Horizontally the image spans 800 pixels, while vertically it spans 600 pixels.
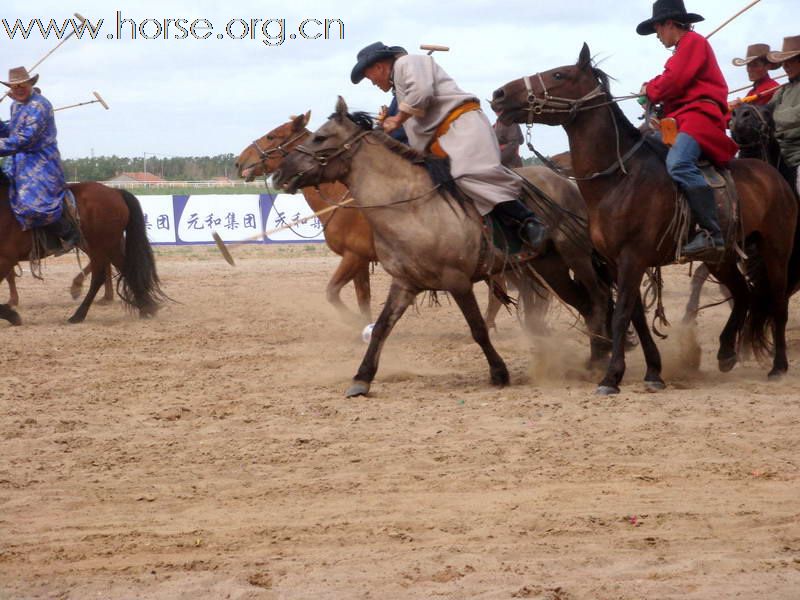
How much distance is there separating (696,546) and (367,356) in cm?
375

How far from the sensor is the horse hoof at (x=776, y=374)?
857cm

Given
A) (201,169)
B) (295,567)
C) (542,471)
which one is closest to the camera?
(295,567)

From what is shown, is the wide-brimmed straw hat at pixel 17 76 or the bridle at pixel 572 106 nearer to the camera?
the bridle at pixel 572 106

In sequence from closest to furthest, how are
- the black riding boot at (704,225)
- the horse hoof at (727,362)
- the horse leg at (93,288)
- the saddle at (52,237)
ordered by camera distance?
the black riding boot at (704,225) → the horse hoof at (727,362) → the saddle at (52,237) → the horse leg at (93,288)


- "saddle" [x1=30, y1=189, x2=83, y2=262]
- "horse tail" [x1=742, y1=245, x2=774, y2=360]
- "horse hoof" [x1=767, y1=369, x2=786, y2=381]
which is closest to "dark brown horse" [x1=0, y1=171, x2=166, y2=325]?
"saddle" [x1=30, y1=189, x2=83, y2=262]

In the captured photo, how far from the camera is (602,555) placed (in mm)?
4734

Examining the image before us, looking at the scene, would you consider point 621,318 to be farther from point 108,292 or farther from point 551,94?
point 108,292

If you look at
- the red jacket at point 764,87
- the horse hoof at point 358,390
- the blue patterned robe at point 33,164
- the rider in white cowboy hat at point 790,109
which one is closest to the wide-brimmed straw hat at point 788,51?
the rider in white cowboy hat at point 790,109

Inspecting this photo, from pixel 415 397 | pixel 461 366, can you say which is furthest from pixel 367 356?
pixel 461 366

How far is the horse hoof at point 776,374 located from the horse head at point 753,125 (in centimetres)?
228

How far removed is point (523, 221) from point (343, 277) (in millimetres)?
3381

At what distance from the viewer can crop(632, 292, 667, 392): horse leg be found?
8141 mm

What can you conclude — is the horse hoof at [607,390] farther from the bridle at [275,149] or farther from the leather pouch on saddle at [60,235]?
the leather pouch on saddle at [60,235]

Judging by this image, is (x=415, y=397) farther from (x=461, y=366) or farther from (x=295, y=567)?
(x=295, y=567)
